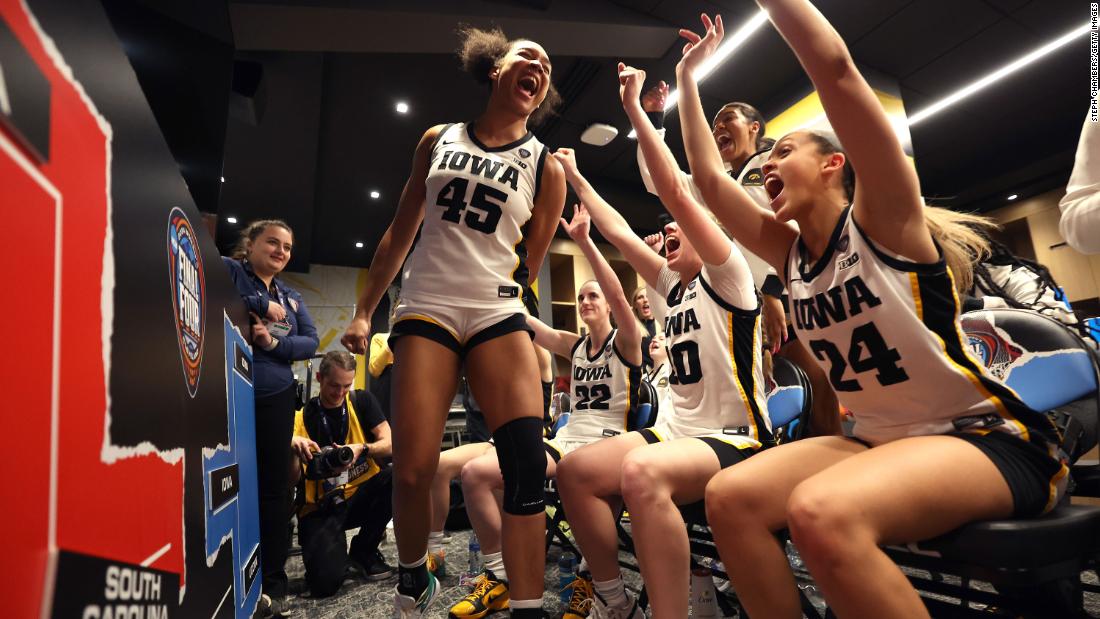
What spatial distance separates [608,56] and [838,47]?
315 centimetres

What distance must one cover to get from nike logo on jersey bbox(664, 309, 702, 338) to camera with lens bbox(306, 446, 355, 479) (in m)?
1.72

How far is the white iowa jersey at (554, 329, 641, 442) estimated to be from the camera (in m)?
2.47

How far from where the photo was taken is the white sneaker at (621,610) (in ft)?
5.15

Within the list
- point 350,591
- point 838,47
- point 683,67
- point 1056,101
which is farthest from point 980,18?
point 350,591

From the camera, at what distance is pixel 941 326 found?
100 cm

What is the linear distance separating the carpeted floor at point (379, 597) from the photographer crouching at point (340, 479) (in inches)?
3.8

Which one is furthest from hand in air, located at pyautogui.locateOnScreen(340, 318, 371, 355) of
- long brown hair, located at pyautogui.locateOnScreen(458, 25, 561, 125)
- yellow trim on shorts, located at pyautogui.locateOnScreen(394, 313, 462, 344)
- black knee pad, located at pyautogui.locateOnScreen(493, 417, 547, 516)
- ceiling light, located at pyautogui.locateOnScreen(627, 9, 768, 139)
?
ceiling light, located at pyautogui.locateOnScreen(627, 9, 768, 139)

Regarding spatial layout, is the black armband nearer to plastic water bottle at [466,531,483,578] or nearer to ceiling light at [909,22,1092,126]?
plastic water bottle at [466,531,483,578]

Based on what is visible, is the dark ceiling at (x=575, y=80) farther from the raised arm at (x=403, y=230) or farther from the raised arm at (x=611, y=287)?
the raised arm at (x=611, y=287)

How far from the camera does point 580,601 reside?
6.11 ft

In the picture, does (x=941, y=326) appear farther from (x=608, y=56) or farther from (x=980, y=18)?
(x=980, y=18)

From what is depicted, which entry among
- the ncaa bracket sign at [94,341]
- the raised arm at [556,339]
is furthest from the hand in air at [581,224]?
the ncaa bracket sign at [94,341]

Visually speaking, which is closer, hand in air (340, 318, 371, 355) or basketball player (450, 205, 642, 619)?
hand in air (340, 318, 371, 355)

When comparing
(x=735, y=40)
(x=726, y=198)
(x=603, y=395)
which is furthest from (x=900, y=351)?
(x=735, y=40)
